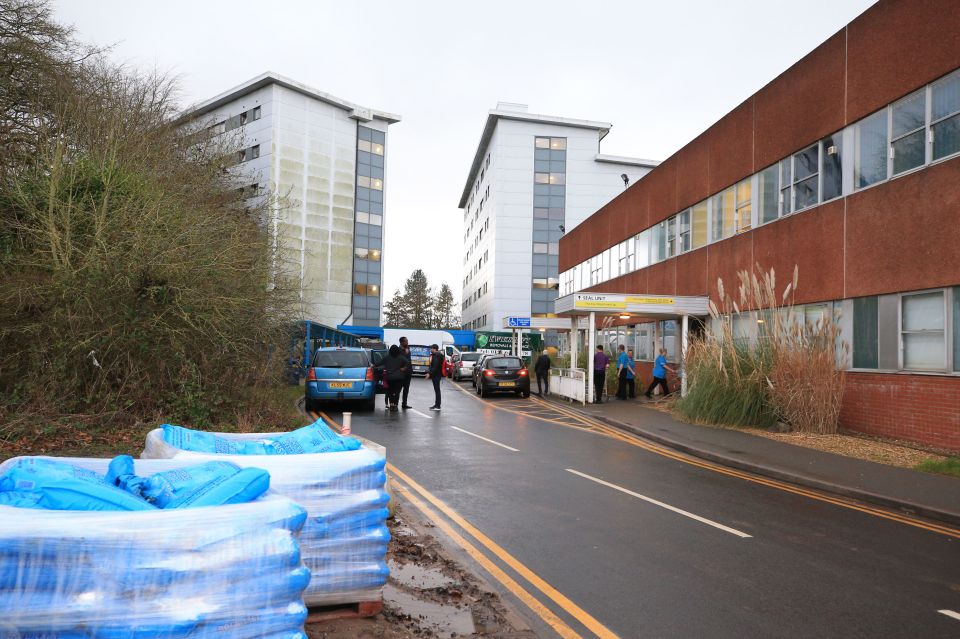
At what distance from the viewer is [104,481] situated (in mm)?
3229

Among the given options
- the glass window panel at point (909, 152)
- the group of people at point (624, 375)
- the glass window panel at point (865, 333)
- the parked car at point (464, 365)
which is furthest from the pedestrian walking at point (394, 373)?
the parked car at point (464, 365)

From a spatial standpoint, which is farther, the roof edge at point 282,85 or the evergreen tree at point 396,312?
the evergreen tree at point 396,312

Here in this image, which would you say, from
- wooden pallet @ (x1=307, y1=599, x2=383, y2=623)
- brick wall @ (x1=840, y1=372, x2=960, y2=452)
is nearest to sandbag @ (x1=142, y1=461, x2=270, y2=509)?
wooden pallet @ (x1=307, y1=599, x2=383, y2=623)

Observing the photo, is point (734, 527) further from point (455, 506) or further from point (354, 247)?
point (354, 247)

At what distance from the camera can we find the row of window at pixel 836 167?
12.3 metres

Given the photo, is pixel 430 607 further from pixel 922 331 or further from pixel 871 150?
pixel 871 150

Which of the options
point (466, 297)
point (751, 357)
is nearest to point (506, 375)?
point (751, 357)

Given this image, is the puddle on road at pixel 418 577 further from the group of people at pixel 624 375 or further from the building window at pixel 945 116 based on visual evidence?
the group of people at pixel 624 375

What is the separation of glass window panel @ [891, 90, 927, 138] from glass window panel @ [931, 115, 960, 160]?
44 cm

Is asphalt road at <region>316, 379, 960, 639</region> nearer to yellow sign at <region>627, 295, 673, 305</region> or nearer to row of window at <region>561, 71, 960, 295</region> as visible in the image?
row of window at <region>561, 71, 960, 295</region>

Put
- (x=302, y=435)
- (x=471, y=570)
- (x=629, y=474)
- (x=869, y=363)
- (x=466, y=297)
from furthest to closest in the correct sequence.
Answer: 1. (x=466, y=297)
2. (x=869, y=363)
3. (x=629, y=474)
4. (x=471, y=570)
5. (x=302, y=435)

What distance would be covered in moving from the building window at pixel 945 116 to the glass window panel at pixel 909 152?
33 centimetres

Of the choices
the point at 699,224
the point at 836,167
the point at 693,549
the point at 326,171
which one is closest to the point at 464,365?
the point at 699,224

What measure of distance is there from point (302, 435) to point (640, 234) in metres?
25.4
